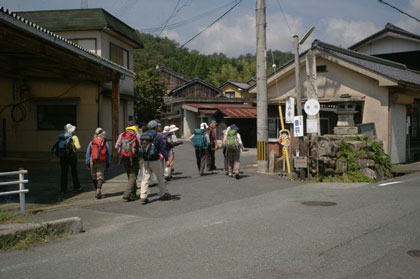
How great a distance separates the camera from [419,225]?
6.75 metres

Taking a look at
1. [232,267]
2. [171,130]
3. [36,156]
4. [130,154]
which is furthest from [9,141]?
[232,267]

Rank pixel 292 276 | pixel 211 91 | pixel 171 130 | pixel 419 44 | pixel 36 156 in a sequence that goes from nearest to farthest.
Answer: pixel 292 276, pixel 171 130, pixel 36 156, pixel 419 44, pixel 211 91

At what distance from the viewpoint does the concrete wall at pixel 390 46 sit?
2567 centimetres

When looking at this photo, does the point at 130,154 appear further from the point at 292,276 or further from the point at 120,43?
the point at 120,43

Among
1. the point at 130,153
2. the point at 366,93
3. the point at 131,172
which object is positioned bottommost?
the point at 131,172

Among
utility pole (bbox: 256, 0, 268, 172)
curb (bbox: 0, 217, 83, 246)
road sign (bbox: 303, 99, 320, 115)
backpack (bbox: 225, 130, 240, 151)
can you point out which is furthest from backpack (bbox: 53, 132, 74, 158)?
road sign (bbox: 303, 99, 320, 115)

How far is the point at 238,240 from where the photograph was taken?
20.1ft

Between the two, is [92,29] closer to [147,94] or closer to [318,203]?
[318,203]

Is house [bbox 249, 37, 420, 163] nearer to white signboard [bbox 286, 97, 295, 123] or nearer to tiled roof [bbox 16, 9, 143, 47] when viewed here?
white signboard [bbox 286, 97, 295, 123]

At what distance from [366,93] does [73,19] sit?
43.5 ft

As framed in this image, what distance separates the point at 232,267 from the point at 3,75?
1466 cm

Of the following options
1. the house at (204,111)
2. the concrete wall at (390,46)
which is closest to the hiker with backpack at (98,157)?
the house at (204,111)

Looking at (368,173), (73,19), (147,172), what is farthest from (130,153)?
(73,19)

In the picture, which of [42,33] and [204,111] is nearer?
[42,33]
